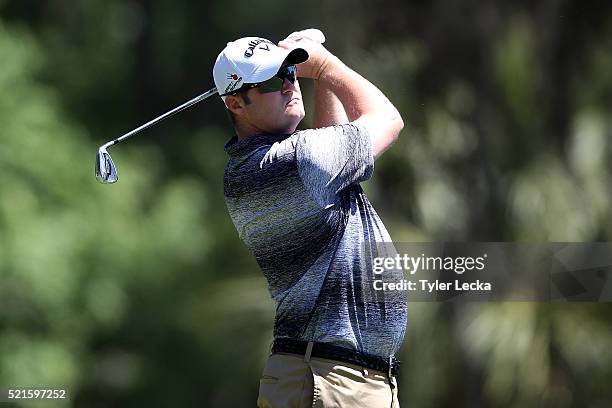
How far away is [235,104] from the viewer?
3.25m

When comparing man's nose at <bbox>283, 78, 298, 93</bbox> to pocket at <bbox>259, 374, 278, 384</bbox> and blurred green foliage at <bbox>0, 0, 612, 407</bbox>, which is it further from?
blurred green foliage at <bbox>0, 0, 612, 407</bbox>

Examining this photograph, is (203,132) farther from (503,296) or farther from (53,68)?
(503,296)

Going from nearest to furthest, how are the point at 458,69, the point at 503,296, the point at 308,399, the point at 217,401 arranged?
1. the point at 308,399
2. the point at 503,296
3. the point at 458,69
4. the point at 217,401

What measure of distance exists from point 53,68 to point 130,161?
3.48 ft

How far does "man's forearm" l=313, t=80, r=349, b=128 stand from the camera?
3.43 m

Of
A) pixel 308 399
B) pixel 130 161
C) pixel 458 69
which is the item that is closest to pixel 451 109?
pixel 458 69

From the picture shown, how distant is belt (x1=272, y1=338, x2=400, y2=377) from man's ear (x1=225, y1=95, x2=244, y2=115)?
544 millimetres

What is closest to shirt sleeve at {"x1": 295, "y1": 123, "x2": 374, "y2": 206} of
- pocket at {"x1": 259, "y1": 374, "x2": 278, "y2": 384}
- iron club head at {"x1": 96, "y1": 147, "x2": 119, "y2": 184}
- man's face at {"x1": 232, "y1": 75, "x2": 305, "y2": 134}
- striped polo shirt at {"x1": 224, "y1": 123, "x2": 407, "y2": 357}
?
striped polo shirt at {"x1": 224, "y1": 123, "x2": 407, "y2": 357}

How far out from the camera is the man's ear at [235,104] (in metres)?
3.23

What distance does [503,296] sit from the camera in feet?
26.1

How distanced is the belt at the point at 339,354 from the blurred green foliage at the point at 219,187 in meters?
4.94

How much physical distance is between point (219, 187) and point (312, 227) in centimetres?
869

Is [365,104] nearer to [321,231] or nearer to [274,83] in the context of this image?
[274,83]

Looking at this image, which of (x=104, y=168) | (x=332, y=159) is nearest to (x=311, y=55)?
(x=332, y=159)
